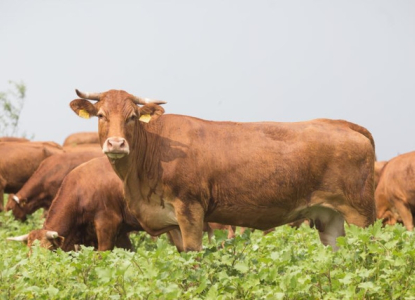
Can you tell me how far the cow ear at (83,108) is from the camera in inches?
368

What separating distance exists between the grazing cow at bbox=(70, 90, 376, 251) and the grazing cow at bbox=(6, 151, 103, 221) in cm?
840

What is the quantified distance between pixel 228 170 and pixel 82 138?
1176 inches

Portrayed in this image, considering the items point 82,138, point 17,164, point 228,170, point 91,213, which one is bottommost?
point 82,138

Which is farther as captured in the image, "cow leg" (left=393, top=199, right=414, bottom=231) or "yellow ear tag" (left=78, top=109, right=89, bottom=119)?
"cow leg" (left=393, top=199, right=414, bottom=231)

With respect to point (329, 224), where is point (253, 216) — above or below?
above

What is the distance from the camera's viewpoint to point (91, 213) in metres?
11.9

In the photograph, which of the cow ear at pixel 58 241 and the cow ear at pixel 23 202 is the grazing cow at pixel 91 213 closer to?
the cow ear at pixel 58 241

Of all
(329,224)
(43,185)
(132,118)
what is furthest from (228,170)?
(43,185)

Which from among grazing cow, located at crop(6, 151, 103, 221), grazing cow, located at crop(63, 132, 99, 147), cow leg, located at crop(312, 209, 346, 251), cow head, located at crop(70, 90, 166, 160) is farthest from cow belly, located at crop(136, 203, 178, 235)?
grazing cow, located at crop(63, 132, 99, 147)

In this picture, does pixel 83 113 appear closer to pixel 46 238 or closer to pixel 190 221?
pixel 190 221

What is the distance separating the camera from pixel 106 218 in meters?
11.8

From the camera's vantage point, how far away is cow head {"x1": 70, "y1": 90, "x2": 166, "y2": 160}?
8.55 m

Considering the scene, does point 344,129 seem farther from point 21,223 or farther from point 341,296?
point 21,223

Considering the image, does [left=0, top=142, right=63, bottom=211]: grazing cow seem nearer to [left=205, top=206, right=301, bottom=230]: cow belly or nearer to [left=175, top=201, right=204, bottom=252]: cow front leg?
[left=205, top=206, right=301, bottom=230]: cow belly
